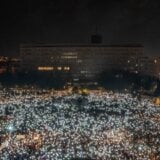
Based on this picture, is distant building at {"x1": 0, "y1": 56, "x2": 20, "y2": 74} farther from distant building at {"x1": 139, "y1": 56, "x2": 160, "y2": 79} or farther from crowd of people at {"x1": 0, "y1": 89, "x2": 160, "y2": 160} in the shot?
crowd of people at {"x1": 0, "y1": 89, "x2": 160, "y2": 160}

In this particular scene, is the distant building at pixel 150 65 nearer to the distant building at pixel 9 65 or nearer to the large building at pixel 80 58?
the large building at pixel 80 58

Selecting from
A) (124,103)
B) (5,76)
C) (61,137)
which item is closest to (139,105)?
(124,103)

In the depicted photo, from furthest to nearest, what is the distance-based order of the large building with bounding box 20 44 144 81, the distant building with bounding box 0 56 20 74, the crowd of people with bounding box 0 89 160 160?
the large building with bounding box 20 44 144 81 → the distant building with bounding box 0 56 20 74 → the crowd of people with bounding box 0 89 160 160

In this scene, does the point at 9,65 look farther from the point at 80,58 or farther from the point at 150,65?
the point at 150,65

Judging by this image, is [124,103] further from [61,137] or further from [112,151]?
[112,151]

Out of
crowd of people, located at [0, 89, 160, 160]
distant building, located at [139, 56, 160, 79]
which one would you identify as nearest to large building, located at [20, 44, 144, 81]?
distant building, located at [139, 56, 160, 79]
